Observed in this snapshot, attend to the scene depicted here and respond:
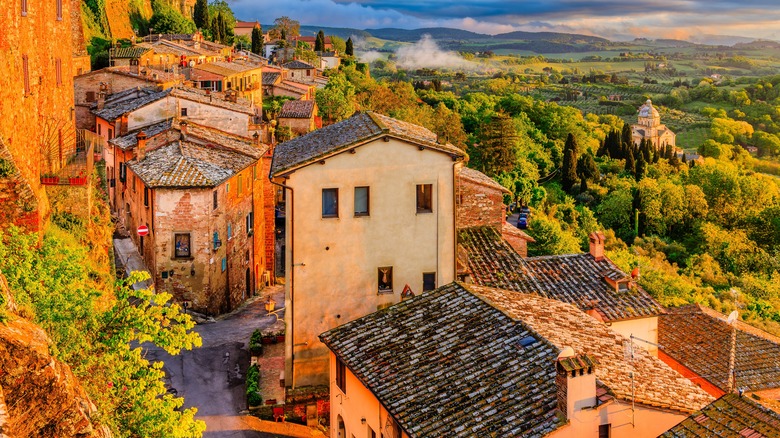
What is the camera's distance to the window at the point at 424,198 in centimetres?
2164

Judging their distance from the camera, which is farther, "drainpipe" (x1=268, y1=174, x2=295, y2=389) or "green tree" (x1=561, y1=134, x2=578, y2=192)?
"green tree" (x1=561, y1=134, x2=578, y2=192)

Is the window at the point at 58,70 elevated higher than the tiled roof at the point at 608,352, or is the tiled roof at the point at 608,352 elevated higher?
the window at the point at 58,70

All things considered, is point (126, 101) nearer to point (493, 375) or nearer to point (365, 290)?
point (365, 290)

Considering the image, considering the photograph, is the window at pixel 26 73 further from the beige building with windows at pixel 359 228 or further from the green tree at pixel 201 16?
the green tree at pixel 201 16

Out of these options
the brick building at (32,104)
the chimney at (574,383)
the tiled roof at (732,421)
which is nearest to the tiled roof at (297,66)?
the brick building at (32,104)

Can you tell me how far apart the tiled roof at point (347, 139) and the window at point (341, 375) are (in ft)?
17.1

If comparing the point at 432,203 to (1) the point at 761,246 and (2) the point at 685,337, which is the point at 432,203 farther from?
(1) the point at 761,246

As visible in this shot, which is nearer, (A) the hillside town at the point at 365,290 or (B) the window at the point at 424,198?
(A) the hillside town at the point at 365,290

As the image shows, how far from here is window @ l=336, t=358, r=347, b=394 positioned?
17.8 meters

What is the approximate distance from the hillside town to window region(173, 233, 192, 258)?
11 centimetres

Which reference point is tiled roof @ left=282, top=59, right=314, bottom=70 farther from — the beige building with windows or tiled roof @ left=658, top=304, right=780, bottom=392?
the beige building with windows

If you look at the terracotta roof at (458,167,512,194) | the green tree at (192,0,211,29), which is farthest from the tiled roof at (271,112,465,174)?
the green tree at (192,0,211,29)

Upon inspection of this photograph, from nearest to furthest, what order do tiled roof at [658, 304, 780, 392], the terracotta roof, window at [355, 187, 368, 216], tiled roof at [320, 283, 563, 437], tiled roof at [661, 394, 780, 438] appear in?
tiled roof at [661, 394, 780, 438], tiled roof at [320, 283, 563, 437], window at [355, 187, 368, 216], tiled roof at [658, 304, 780, 392], the terracotta roof

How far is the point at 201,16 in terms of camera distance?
334 feet
